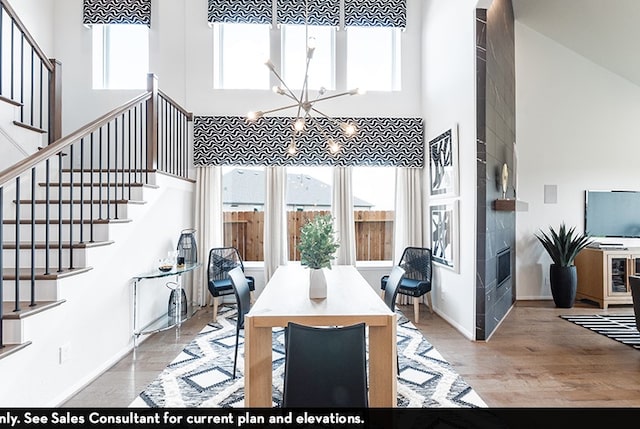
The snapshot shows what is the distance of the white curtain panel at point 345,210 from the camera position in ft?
17.4

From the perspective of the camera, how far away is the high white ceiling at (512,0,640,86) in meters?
4.37

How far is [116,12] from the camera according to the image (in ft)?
16.6

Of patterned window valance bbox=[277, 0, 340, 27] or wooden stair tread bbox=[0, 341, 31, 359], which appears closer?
wooden stair tread bbox=[0, 341, 31, 359]

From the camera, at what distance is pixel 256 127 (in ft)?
17.1

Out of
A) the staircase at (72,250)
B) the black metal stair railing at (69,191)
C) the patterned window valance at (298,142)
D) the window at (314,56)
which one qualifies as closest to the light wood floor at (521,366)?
the staircase at (72,250)

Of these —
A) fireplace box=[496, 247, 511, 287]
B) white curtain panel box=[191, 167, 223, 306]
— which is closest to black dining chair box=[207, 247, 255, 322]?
white curtain panel box=[191, 167, 223, 306]

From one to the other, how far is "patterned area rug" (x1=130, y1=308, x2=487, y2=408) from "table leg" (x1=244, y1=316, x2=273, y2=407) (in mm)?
351

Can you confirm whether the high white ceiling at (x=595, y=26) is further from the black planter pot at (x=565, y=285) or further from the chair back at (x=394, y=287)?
the chair back at (x=394, y=287)

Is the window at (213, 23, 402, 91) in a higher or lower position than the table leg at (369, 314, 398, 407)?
higher

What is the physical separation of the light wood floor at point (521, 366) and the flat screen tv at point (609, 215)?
6.66 feet

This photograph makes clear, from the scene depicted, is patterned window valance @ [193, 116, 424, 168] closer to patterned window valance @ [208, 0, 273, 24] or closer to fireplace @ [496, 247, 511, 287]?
patterned window valance @ [208, 0, 273, 24]

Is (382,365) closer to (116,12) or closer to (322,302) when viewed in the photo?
(322,302)

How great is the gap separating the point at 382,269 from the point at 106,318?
11.9ft

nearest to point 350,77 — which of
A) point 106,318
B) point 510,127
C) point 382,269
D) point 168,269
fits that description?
point 510,127
